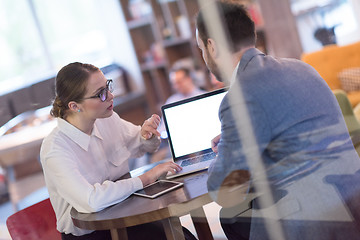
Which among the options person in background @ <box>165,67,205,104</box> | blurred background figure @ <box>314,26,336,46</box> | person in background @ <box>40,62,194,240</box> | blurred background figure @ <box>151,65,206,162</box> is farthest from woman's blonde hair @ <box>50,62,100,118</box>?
blurred background figure @ <box>314,26,336,46</box>

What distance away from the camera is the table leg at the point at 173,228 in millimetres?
1327

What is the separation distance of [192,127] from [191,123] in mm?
14

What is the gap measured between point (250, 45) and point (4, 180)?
2.33 meters

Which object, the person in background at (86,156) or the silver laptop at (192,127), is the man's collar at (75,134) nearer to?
the person in background at (86,156)

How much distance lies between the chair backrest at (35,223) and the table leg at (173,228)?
60 cm

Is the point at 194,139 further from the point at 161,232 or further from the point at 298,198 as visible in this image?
the point at 298,198

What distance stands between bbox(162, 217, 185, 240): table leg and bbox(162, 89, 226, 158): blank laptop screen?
0.33 meters

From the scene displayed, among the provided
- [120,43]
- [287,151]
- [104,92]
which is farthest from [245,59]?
[120,43]

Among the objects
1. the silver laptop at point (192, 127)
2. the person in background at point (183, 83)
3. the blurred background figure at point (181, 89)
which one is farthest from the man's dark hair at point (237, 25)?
Result: the person in background at point (183, 83)

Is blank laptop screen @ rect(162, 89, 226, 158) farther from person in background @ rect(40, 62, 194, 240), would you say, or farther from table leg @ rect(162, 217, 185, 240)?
table leg @ rect(162, 217, 185, 240)

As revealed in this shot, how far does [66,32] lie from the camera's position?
4.61 m

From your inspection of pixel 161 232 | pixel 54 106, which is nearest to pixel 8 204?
pixel 54 106

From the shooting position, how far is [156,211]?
1.24 meters

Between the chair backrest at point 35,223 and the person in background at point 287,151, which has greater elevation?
the person in background at point 287,151
